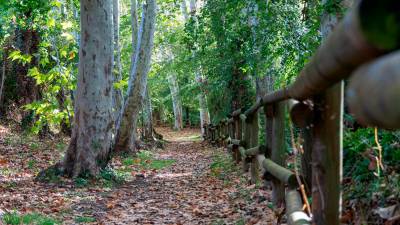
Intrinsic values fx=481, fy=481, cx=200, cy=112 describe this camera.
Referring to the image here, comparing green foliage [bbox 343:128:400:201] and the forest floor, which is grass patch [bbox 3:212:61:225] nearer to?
the forest floor

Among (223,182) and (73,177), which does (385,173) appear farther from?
(73,177)

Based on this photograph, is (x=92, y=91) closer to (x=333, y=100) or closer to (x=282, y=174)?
(x=282, y=174)

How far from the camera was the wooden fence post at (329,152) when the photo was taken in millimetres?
2645

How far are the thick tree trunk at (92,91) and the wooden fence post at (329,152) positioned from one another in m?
6.64

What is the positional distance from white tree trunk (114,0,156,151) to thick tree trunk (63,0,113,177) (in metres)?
6.68

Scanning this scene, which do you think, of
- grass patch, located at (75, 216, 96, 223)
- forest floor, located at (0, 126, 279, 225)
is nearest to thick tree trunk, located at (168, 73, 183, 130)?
forest floor, located at (0, 126, 279, 225)

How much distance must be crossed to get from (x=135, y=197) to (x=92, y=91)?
7.37 feet

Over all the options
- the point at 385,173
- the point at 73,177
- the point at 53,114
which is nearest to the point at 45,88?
the point at 53,114

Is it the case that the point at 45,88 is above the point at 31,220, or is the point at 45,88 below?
above

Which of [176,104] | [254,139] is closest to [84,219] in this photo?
[254,139]

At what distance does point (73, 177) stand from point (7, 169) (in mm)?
2048

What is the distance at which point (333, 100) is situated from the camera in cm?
264

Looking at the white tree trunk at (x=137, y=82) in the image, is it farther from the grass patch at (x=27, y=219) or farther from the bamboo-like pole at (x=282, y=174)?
the bamboo-like pole at (x=282, y=174)

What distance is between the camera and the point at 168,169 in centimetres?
1197
